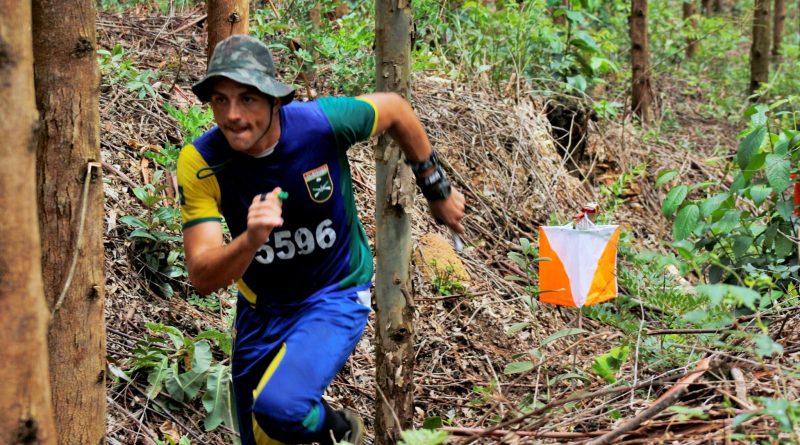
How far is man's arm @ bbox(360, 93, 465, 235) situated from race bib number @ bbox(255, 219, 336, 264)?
0.48 m

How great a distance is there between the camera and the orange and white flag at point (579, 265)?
5242 mm

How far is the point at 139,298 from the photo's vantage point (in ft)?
17.4

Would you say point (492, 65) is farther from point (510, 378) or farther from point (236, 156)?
point (236, 156)

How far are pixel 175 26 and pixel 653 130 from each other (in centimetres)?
640

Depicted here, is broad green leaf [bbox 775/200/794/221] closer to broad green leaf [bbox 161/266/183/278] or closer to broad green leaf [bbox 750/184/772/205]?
broad green leaf [bbox 750/184/772/205]

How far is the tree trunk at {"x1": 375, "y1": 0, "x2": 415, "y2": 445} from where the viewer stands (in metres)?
3.79

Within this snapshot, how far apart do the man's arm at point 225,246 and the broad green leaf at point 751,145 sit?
358 centimetres

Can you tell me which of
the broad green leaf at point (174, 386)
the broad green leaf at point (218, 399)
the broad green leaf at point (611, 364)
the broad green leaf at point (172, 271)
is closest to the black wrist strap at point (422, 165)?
the broad green leaf at point (611, 364)

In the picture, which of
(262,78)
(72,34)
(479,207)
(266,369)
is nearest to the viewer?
(72,34)

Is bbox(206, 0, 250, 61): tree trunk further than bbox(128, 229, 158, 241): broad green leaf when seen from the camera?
Yes

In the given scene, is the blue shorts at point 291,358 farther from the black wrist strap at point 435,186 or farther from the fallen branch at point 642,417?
the fallen branch at point 642,417

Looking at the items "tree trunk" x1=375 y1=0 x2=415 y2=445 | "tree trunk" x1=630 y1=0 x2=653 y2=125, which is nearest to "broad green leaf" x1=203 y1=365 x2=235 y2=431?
"tree trunk" x1=375 y1=0 x2=415 y2=445

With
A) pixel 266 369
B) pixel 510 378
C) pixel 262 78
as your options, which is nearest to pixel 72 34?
pixel 262 78

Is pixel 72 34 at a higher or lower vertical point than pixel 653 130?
higher
